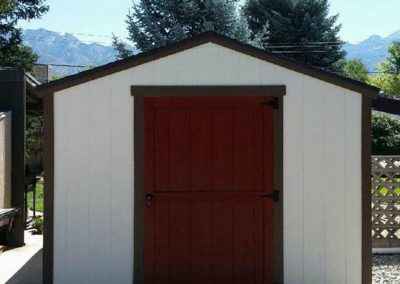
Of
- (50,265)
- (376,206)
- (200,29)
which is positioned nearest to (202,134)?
(50,265)

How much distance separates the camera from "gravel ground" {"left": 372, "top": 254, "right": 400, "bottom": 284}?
23.7 feet

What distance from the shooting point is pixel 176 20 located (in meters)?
21.0

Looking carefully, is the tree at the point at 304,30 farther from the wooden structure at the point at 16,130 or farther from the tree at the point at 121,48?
the wooden structure at the point at 16,130

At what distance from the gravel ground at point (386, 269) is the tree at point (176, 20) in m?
13.1

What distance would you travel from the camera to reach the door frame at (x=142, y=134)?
6270 mm

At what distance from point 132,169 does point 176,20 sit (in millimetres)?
15362

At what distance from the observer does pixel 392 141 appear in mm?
20688

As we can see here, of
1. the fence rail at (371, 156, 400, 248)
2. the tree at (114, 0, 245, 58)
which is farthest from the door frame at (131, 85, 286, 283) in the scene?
the tree at (114, 0, 245, 58)

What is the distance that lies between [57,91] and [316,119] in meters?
2.61

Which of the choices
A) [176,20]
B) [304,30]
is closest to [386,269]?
[176,20]

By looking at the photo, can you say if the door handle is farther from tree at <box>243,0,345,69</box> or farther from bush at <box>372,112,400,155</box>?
tree at <box>243,0,345,69</box>

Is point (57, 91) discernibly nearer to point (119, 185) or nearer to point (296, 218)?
point (119, 185)

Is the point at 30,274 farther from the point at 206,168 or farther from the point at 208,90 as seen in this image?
the point at 208,90

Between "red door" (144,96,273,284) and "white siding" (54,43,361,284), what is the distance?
0.66 ft
